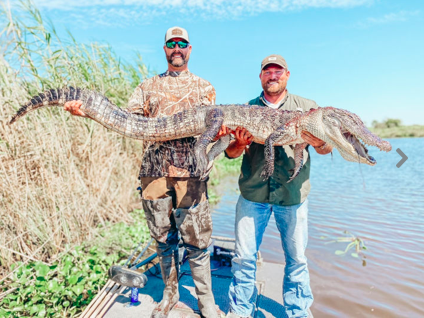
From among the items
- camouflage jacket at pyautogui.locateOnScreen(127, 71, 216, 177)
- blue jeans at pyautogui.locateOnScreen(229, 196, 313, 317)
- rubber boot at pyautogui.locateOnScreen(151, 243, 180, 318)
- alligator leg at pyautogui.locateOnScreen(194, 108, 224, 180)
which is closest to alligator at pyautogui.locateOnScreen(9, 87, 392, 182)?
alligator leg at pyautogui.locateOnScreen(194, 108, 224, 180)

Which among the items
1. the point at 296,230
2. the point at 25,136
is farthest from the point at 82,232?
the point at 296,230

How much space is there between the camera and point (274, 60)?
2865 millimetres

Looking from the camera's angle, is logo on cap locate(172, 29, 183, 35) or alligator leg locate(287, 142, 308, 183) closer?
alligator leg locate(287, 142, 308, 183)

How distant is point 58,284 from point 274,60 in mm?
3641

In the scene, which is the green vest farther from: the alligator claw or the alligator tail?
the alligator tail

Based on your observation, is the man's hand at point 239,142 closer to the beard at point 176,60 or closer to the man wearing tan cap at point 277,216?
the man wearing tan cap at point 277,216

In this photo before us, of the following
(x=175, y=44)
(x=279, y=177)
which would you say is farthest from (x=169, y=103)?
(x=279, y=177)

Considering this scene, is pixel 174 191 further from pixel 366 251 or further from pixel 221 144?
pixel 366 251

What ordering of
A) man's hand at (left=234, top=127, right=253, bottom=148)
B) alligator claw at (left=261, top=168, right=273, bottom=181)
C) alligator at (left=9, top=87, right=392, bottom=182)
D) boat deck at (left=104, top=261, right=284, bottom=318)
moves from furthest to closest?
man's hand at (left=234, top=127, right=253, bottom=148) → boat deck at (left=104, top=261, right=284, bottom=318) → alligator at (left=9, top=87, right=392, bottom=182) → alligator claw at (left=261, top=168, right=273, bottom=181)

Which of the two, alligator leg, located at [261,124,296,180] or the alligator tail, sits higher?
the alligator tail

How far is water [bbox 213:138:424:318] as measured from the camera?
146 inches

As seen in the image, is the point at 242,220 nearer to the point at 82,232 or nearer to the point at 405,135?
the point at 82,232

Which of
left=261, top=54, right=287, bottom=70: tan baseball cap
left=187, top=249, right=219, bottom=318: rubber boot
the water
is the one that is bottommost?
the water

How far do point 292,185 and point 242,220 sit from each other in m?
0.63
